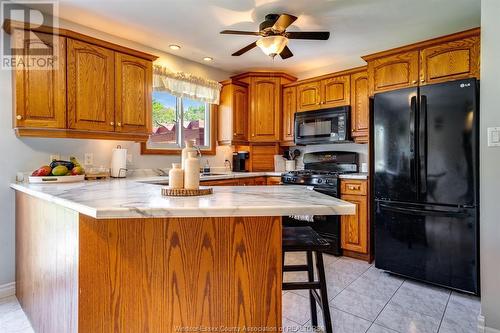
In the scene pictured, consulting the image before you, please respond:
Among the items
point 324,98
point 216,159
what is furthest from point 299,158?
point 216,159

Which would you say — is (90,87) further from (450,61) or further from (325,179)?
(450,61)

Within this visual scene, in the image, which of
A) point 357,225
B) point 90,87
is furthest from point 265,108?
point 90,87

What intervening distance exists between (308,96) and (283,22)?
5.33 feet

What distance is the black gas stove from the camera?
3150 mm

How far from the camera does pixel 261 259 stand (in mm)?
1151

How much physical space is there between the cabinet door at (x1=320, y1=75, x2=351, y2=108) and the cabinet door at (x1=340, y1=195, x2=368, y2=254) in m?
1.23

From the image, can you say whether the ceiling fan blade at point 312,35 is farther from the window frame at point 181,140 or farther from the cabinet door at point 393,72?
the window frame at point 181,140

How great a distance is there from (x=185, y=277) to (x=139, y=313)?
0.24 meters

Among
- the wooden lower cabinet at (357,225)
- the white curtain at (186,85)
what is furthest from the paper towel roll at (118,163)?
the wooden lower cabinet at (357,225)

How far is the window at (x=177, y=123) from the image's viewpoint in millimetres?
3387

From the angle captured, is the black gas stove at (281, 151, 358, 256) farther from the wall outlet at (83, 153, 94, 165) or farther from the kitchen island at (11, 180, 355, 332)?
the wall outlet at (83, 153, 94, 165)

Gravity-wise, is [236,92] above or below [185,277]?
above

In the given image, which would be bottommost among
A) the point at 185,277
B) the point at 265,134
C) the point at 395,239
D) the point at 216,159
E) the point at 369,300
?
the point at 369,300

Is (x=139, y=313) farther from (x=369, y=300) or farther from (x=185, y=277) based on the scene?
(x=369, y=300)
